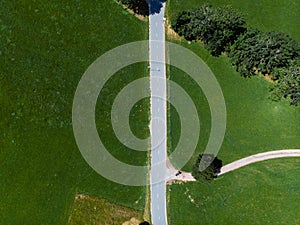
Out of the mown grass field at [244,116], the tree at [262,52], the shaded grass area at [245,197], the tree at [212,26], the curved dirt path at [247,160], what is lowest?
the shaded grass area at [245,197]

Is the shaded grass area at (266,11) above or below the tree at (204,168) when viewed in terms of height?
above

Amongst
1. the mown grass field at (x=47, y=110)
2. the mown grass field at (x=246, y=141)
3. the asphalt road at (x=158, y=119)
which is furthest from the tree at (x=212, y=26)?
the mown grass field at (x=47, y=110)

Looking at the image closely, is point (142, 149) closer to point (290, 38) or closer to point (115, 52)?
point (115, 52)

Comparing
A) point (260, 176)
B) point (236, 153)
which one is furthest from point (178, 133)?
point (260, 176)

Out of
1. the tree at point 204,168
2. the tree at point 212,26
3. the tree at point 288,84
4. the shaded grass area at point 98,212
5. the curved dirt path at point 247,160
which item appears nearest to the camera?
the shaded grass area at point 98,212

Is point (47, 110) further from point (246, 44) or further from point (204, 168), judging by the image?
point (246, 44)

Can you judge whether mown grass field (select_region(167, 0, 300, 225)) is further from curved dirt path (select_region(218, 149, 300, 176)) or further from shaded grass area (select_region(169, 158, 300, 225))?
curved dirt path (select_region(218, 149, 300, 176))

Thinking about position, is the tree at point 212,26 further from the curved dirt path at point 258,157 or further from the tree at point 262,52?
the curved dirt path at point 258,157
